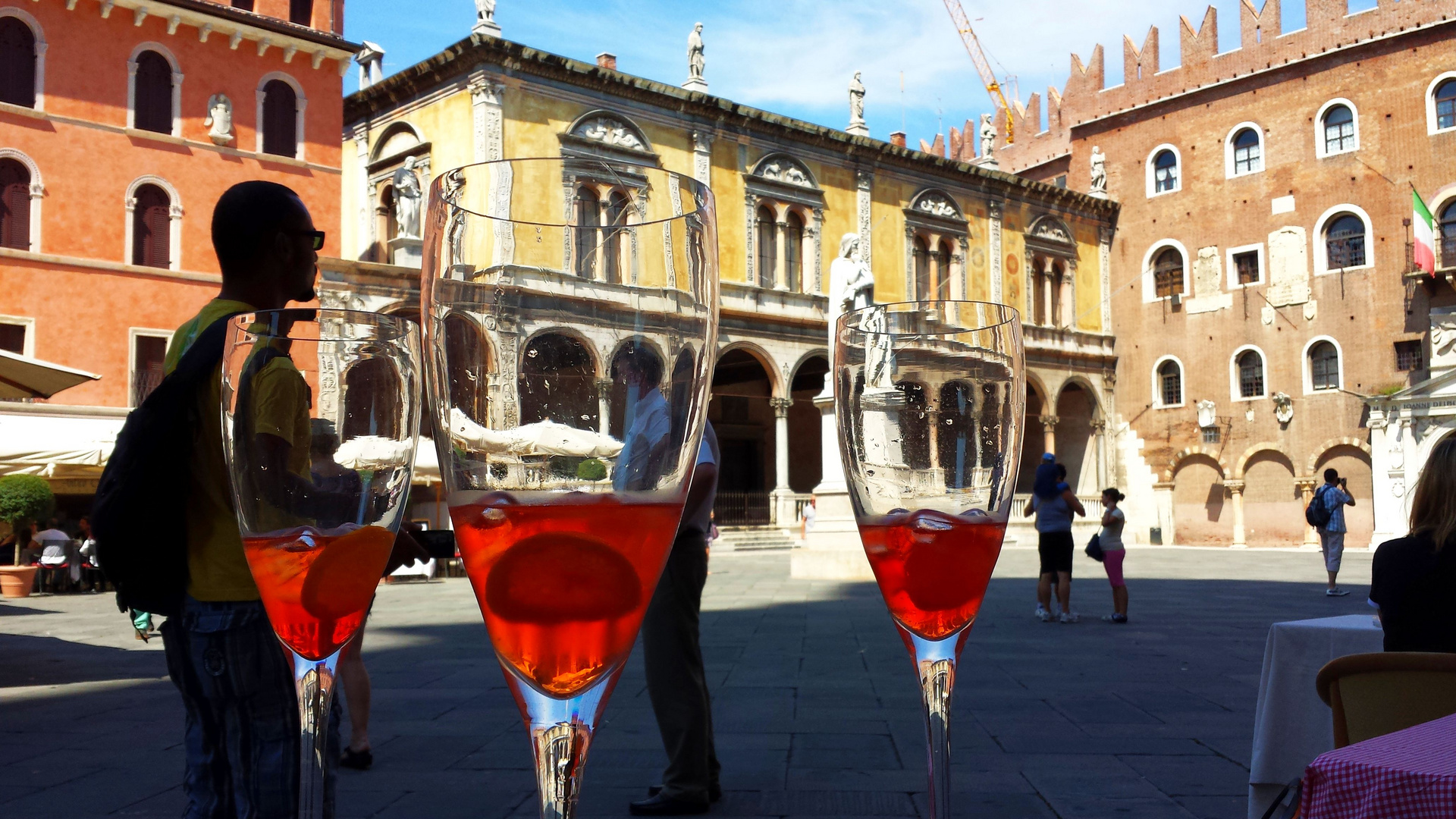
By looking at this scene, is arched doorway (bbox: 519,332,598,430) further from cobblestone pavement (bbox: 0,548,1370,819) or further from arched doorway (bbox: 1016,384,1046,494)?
arched doorway (bbox: 1016,384,1046,494)

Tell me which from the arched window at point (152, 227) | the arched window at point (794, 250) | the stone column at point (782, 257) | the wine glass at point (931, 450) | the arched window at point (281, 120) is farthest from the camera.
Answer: the arched window at point (794, 250)

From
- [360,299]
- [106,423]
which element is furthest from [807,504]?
[106,423]

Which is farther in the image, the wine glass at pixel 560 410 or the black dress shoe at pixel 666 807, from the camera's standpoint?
the black dress shoe at pixel 666 807

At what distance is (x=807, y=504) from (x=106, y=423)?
13.1 metres

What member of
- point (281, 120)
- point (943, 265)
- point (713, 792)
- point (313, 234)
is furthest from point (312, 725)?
point (943, 265)

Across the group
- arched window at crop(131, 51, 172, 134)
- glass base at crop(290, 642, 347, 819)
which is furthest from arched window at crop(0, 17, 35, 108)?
glass base at crop(290, 642, 347, 819)

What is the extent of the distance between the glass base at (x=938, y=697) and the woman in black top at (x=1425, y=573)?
2675mm

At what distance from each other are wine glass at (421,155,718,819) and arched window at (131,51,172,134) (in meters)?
20.0

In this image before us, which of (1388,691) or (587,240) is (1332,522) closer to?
(1388,691)

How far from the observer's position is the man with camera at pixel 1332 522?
11.5m

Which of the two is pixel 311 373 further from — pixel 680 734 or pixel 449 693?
pixel 449 693

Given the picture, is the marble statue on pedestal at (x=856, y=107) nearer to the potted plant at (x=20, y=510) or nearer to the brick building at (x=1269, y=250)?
the brick building at (x=1269, y=250)

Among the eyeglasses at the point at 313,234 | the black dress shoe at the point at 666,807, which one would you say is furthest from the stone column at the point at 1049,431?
the eyeglasses at the point at 313,234

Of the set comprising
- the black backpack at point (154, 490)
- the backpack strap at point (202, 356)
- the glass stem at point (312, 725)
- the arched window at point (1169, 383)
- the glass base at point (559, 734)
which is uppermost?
the arched window at point (1169, 383)
